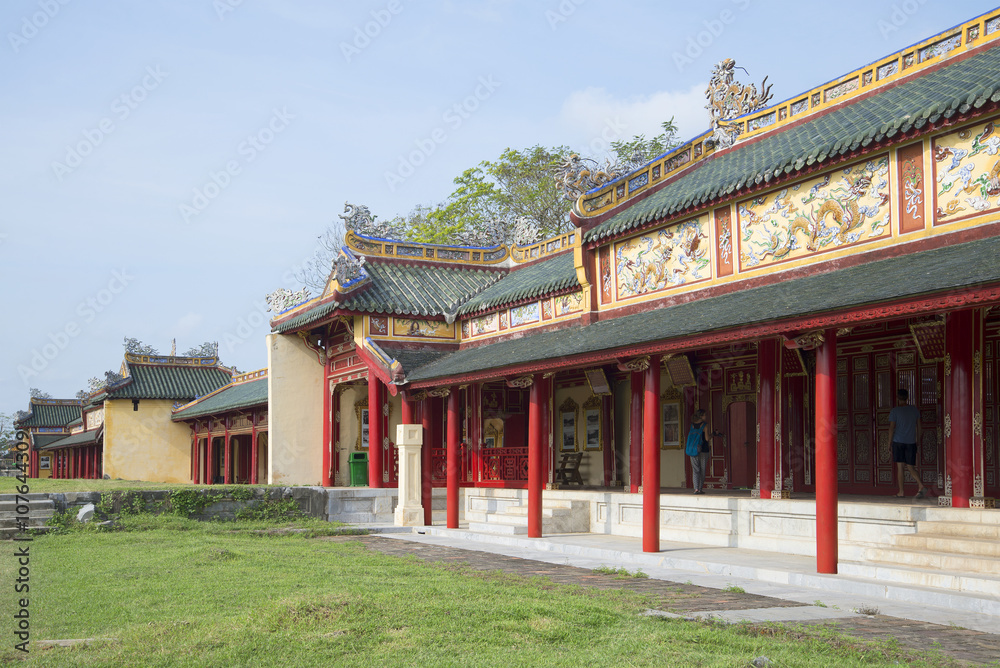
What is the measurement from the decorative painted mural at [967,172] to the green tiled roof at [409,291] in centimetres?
1243

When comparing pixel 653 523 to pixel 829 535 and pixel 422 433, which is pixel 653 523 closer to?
pixel 829 535

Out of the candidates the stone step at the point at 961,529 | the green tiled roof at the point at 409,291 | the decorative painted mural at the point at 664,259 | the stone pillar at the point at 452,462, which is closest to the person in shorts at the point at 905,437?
the stone step at the point at 961,529

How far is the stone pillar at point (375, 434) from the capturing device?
20688 millimetres

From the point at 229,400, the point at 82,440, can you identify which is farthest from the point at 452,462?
the point at 82,440

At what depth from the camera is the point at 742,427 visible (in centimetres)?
1641

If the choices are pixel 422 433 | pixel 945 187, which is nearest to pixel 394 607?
pixel 945 187

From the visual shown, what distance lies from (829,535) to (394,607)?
16.3 feet

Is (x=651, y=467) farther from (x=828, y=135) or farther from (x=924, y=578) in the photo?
(x=828, y=135)

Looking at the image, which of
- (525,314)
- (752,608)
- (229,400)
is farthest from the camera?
(229,400)

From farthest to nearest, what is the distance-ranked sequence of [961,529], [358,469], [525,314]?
1. [358,469]
2. [525,314]
3. [961,529]

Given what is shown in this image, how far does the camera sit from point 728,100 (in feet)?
58.2

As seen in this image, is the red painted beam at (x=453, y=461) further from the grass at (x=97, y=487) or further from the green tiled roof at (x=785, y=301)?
the grass at (x=97, y=487)

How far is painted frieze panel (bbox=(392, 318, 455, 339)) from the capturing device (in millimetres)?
21453

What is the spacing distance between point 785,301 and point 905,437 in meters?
2.64
